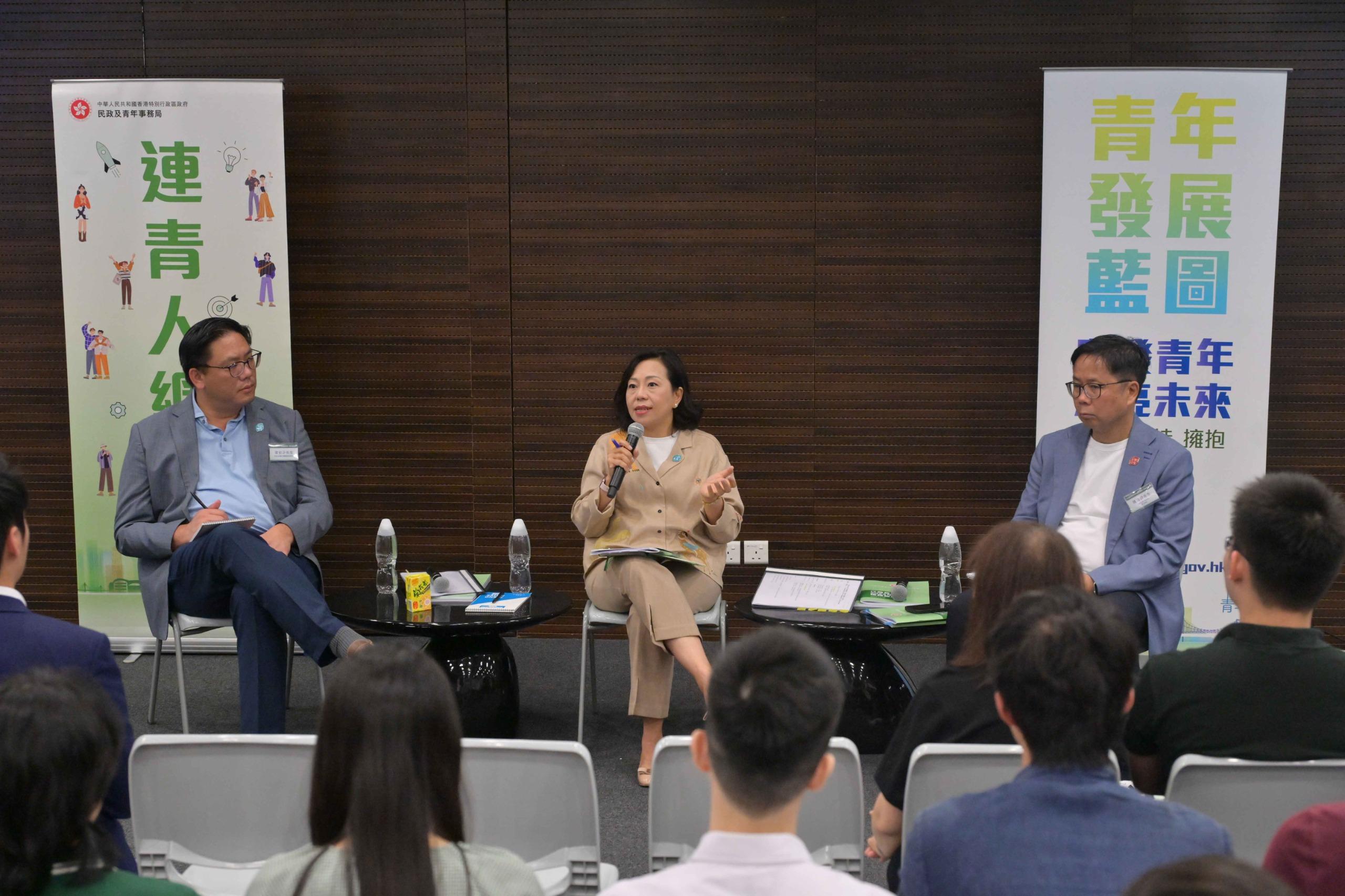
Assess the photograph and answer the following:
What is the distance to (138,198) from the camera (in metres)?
4.66

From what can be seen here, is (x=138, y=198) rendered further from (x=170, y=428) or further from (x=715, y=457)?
(x=715, y=457)

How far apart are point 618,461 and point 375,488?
1765 millimetres

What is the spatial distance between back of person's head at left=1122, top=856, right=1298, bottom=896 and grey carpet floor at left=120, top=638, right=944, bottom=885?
2304 mm

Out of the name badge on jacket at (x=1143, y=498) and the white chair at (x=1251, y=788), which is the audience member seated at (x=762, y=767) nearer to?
the white chair at (x=1251, y=788)

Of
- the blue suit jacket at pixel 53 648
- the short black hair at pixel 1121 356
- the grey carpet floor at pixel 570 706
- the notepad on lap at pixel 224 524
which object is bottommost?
the grey carpet floor at pixel 570 706

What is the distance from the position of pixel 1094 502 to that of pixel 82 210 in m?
4.07

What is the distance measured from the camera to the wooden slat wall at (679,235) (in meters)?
4.87

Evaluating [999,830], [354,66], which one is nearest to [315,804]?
[999,830]

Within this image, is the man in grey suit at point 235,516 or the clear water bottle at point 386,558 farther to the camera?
the clear water bottle at point 386,558

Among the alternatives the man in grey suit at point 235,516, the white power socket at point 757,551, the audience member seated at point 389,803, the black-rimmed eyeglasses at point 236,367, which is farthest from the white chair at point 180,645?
the audience member seated at point 389,803

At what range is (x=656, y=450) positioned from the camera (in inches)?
163

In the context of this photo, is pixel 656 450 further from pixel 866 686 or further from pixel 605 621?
pixel 866 686

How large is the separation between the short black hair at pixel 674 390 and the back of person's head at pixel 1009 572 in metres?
2.18

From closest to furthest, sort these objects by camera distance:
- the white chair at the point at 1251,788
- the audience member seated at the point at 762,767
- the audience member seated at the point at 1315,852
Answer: the audience member seated at the point at 762,767 < the audience member seated at the point at 1315,852 < the white chair at the point at 1251,788
